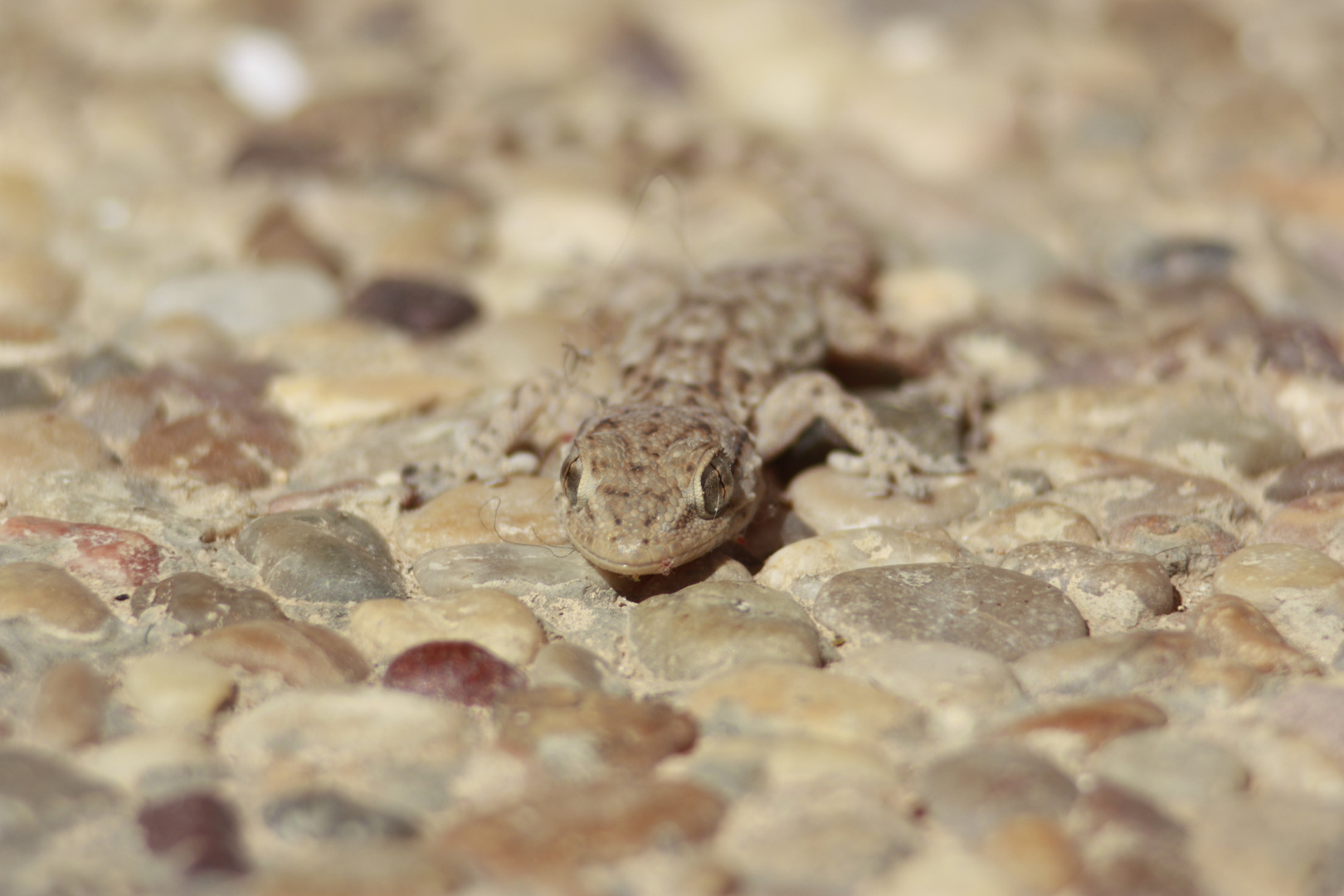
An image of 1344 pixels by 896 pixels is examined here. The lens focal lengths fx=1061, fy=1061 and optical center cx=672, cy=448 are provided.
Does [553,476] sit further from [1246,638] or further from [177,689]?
[1246,638]

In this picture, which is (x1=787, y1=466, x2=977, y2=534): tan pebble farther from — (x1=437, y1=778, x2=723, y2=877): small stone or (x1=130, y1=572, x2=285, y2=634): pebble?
(x1=130, y1=572, x2=285, y2=634): pebble

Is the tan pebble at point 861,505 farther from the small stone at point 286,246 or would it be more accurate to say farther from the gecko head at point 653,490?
the small stone at point 286,246

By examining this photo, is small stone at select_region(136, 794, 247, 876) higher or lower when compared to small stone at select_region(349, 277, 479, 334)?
lower

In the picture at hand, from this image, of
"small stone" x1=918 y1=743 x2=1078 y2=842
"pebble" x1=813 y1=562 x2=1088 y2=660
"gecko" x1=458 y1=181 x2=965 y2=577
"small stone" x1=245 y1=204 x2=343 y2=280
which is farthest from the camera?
"small stone" x1=245 y1=204 x2=343 y2=280

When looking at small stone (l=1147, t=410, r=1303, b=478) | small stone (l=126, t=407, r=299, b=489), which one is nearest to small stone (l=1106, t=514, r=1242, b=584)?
small stone (l=1147, t=410, r=1303, b=478)

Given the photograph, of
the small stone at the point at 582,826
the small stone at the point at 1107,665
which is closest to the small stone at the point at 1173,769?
the small stone at the point at 1107,665

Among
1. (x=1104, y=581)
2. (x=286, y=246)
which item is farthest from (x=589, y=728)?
(x=286, y=246)
